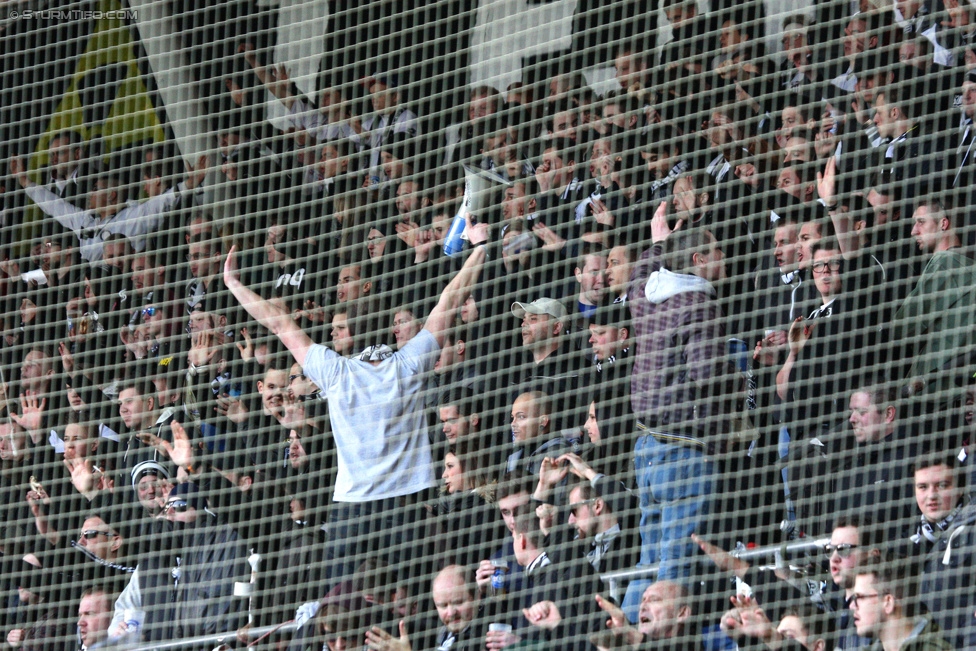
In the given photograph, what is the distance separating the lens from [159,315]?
17.6 ft

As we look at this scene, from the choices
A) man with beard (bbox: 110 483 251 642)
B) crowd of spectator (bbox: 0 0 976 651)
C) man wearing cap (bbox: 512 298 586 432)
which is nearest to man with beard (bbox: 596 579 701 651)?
crowd of spectator (bbox: 0 0 976 651)

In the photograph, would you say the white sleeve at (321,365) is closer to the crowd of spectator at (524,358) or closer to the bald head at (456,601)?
the crowd of spectator at (524,358)

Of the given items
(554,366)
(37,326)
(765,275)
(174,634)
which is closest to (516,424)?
(554,366)

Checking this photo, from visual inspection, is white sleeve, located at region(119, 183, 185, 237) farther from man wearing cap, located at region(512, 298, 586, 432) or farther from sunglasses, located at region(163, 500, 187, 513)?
man wearing cap, located at region(512, 298, 586, 432)

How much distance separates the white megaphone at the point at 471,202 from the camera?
5.04 meters

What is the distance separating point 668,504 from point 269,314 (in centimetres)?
145

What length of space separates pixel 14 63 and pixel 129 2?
489 millimetres

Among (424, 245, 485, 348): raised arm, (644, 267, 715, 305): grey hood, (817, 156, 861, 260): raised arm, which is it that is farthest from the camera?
(424, 245, 485, 348): raised arm

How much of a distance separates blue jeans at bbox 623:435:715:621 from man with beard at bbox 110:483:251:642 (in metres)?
1.16

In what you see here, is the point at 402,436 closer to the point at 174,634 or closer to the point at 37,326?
the point at 174,634

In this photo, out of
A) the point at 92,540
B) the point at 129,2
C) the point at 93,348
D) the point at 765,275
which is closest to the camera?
the point at 765,275

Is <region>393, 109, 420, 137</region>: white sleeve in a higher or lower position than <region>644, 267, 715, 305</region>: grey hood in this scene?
higher

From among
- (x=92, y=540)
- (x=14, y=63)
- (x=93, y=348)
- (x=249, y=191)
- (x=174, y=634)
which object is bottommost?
(x=174, y=634)

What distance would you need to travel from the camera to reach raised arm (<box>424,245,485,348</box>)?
16.1 ft
